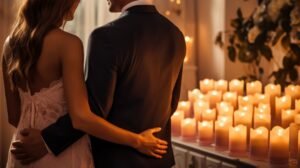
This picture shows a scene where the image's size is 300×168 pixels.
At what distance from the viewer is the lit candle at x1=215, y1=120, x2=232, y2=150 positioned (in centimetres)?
182

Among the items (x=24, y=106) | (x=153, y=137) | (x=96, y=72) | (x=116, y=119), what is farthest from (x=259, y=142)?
(x=24, y=106)

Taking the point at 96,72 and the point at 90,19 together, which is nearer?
the point at 96,72

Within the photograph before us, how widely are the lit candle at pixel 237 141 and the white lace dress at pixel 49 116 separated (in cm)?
60

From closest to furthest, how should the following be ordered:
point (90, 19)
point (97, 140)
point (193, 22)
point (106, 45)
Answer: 1. point (106, 45)
2. point (97, 140)
3. point (90, 19)
4. point (193, 22)

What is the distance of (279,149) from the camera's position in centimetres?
162

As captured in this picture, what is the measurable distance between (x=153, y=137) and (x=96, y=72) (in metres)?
0.27

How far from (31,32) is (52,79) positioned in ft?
0.47

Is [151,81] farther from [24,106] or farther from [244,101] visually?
[244,101]

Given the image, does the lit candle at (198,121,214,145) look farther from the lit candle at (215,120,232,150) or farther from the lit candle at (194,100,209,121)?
the lit candle at (194,100,209,121)

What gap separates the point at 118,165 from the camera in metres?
1.42

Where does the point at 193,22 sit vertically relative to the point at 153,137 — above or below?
above

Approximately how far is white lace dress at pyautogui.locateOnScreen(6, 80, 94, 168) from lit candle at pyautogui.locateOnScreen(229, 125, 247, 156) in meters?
0.60

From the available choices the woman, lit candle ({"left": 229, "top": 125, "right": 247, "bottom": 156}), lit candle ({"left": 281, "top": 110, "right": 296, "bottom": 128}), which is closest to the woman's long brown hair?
the woman

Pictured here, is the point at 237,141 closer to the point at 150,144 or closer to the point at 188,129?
the point at 188,129
